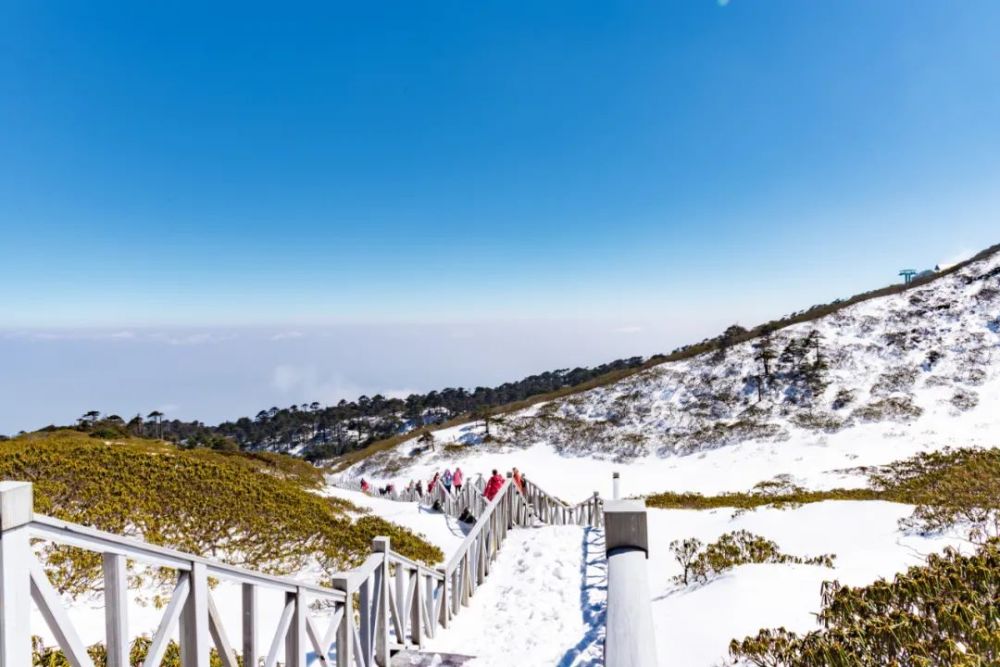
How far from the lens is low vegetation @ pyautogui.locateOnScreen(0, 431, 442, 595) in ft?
29.3

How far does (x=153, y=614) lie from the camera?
22.8ft

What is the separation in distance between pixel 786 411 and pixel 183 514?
32546mm

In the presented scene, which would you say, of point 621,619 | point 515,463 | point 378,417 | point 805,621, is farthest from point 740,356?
point 378,417

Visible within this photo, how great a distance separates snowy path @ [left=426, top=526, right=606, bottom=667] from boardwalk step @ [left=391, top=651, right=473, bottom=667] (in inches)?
7.5

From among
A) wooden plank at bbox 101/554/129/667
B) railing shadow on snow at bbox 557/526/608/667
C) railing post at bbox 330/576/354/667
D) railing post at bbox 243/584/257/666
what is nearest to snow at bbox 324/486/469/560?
railing shadow on snow at bbox 557/526/608/667

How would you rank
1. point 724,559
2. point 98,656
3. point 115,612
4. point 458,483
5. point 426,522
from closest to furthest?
point 115,612, point 98,656, point 724,559, point 426,522, point 458,483

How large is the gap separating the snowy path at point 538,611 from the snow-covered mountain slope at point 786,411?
14.6 metres

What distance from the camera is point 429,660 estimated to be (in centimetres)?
495

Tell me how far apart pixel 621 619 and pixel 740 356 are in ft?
136

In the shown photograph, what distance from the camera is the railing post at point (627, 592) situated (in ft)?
7.02

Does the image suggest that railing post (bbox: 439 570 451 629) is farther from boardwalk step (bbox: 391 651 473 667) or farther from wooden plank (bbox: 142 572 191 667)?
wooden plank (bbox: 142 572 191 667)

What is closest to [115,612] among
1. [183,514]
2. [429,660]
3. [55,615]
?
[55,615]

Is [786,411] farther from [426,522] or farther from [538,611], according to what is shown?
[538,611]

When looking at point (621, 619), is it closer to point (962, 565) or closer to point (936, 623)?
point (936, 623)
